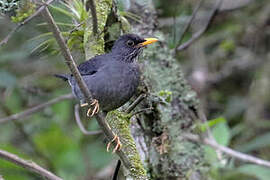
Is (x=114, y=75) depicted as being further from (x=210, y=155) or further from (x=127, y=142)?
(x=210, y=155)

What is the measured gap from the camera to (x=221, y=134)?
5293mm

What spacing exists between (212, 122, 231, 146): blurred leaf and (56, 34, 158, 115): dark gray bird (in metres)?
1.50

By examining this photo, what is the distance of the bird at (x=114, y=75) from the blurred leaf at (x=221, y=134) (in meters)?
1.48

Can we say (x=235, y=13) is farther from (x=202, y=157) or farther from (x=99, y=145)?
(x=202, y=157)

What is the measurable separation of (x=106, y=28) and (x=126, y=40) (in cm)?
21

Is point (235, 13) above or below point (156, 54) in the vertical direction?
below

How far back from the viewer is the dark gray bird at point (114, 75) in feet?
12.4

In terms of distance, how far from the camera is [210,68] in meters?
7.26

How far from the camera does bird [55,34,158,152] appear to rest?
3758 millimetres

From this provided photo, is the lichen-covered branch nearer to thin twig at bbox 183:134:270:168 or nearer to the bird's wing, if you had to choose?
the bird's wing

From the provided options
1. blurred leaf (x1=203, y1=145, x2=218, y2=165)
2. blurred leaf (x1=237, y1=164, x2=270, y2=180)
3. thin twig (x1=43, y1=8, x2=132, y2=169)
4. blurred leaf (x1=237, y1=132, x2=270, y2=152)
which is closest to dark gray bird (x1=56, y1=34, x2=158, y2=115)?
thin twig (x1=43, y1=8, x2=132, y2=169)

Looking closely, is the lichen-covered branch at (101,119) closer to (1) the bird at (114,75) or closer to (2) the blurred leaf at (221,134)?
(1) the bird at (114,75)

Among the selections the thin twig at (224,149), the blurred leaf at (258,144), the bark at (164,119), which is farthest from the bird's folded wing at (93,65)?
the blurred leaf at (258,144)

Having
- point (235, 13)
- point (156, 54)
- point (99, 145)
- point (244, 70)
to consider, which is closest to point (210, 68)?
point (244, 70)
